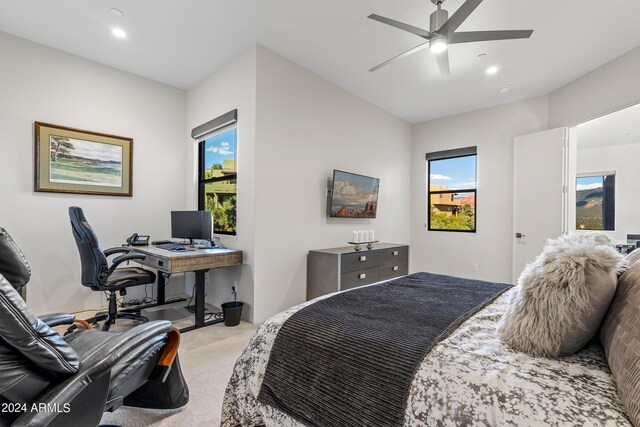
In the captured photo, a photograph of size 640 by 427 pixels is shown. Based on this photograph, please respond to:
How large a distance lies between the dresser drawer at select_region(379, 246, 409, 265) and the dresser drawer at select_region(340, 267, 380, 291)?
0.20 metres

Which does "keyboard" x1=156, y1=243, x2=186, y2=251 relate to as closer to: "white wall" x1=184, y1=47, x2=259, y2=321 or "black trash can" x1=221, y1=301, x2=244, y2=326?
"white wall" x1=184, y1=47, x2=259, y2=321

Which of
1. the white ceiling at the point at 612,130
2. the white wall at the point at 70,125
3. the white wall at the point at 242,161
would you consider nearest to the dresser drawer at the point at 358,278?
the white wall at the point at 242,161

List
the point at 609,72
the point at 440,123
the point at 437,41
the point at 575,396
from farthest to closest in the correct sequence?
the point at 440,123 → the point at 609,72 → the point at 437,41 → the point at 575,396

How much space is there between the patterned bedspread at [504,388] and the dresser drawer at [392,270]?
2.78 metres

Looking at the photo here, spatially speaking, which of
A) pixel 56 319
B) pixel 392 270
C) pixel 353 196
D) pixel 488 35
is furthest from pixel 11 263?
pixel 392 270

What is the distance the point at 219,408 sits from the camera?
5.78 feet

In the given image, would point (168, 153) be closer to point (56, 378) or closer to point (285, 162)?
point (285, 162)

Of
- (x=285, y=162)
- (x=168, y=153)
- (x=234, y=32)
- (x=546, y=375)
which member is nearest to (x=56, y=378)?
(x=546, y=375)

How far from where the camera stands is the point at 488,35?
84.4 inches

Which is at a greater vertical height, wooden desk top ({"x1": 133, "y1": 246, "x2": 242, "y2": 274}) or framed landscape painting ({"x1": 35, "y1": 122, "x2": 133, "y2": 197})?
framed landscape painting ({"x1": 35, "y1": 122, "x2": 133, "y2": 197})

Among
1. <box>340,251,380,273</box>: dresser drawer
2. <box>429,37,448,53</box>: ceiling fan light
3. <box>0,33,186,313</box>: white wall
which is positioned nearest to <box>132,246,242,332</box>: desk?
<box>0,33,186,313</box>: white wall

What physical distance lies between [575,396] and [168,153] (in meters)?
4.58

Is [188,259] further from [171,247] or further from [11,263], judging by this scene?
[11,263]

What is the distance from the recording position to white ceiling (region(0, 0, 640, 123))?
2.53m
